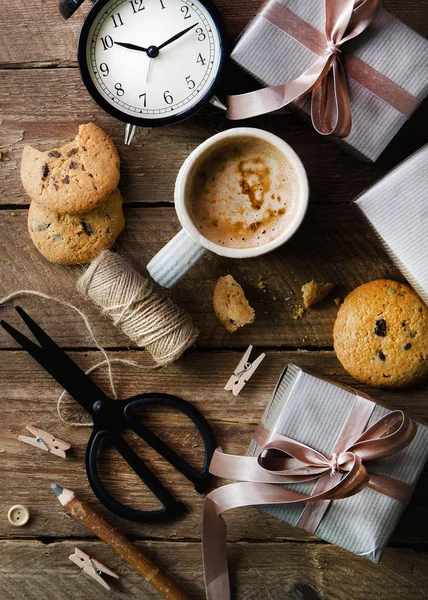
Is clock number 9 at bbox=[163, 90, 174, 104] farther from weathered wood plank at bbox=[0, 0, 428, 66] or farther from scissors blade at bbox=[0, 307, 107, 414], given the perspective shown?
scissors blade at bbox=[0, 307, 107, 414]

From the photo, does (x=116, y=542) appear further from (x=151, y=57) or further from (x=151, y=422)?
(x=151, y=57)

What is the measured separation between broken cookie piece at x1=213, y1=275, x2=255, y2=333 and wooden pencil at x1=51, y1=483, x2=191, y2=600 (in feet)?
1.35

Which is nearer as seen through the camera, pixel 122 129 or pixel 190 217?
pixel 190 217

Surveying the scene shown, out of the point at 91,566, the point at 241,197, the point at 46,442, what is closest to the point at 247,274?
the point at 241,197

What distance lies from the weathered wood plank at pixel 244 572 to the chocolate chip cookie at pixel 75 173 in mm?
622

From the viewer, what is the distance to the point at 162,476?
1248 mm

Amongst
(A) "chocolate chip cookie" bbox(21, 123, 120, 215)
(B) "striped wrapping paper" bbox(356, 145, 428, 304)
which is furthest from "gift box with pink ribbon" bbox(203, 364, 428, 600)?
(A) "chocolate chip cookie" bbox(21, 123, 120, 215)

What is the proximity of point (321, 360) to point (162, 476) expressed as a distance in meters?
0.36

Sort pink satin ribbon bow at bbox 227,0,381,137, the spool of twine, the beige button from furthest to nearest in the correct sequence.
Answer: the beige button < the spool of twine < pink satin ribbon bow at bbox 227,0,381,137

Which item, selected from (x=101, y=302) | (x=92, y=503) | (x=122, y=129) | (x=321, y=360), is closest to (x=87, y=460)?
(x=92, y=503)

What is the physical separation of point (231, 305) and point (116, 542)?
0.47 m

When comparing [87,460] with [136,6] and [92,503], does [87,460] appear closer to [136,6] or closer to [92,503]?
[92,503]

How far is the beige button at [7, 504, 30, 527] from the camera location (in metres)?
1.26

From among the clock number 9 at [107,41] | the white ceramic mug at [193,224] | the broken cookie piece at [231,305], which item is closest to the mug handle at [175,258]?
the white ceramic mug at [193,224]
